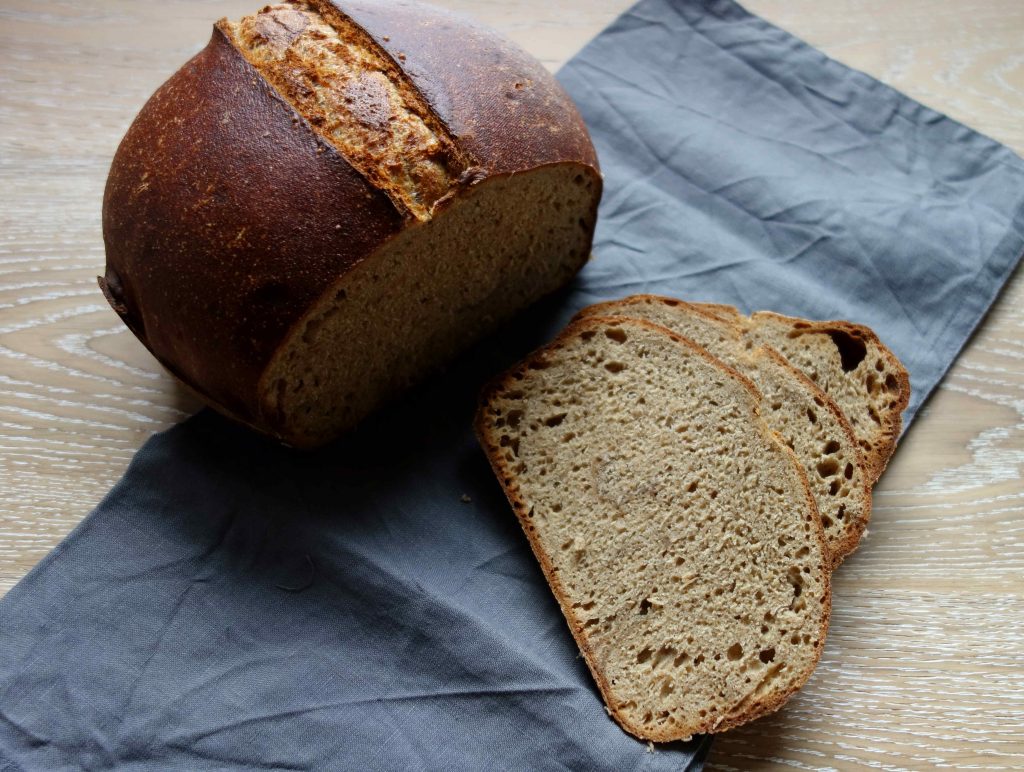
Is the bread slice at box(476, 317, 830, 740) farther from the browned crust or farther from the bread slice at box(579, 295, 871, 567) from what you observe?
the browned crust

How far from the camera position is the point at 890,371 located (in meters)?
2.42

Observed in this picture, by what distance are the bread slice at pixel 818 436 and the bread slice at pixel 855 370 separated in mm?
78

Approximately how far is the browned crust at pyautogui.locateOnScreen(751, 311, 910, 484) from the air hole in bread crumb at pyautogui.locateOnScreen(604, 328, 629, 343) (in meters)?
0.36

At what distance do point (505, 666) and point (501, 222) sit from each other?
1.05m

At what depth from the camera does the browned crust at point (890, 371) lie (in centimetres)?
236

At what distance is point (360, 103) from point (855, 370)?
1.39 meters

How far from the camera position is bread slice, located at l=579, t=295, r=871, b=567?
2.25 m

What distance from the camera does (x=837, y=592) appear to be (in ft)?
7.63

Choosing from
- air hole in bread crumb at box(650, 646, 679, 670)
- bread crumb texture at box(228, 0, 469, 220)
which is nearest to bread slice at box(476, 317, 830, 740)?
air hole in bread crumb at box(650, 646, 679, 670)

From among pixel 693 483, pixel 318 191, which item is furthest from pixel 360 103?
pixel 693 483

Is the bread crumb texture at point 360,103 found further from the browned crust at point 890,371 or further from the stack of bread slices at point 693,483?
the browned crust at point 890,371

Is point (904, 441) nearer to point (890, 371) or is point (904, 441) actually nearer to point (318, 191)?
point (890, 371)

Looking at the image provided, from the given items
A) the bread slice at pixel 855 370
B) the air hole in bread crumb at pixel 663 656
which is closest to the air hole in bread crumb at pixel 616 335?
the bread slice at pixel 855 370

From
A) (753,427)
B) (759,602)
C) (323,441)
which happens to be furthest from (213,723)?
(753,427)
